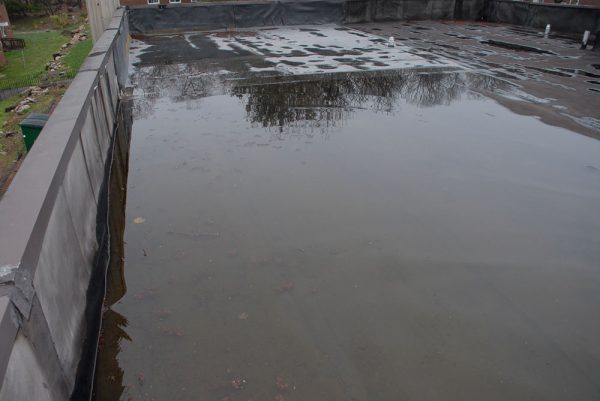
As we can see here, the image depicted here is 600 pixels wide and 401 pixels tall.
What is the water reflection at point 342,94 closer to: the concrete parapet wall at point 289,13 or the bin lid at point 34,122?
the bin lid at point 34,122

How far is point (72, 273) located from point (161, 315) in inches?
34.4

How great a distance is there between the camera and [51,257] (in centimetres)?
328

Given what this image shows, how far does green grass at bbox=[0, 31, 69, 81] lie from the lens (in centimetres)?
1959

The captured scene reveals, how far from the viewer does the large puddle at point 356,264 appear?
3.59 m

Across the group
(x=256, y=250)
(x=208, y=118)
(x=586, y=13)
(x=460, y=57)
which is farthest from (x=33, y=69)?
(x=586, y=13)

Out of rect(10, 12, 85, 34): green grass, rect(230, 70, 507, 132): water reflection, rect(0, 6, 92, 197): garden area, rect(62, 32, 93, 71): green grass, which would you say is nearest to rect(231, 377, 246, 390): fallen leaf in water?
rect(230, 70, 507, 132): water reflection

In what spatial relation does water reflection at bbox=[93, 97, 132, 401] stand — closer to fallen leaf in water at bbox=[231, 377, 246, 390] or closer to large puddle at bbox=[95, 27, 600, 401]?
large puddle at bbox=[95, 27, 600, 401]

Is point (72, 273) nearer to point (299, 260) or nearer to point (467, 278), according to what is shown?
point (299, 260)

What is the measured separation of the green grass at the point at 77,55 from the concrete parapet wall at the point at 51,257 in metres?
16.4

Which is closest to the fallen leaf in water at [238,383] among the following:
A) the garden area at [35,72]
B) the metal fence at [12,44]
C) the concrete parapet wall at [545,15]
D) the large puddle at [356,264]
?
the large puddle at [356,264]

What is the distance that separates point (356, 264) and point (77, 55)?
73.7 feet

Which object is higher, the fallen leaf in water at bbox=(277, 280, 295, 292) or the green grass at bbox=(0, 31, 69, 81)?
the fallen leaf in water at bbox=(277, 280, 295, 292)

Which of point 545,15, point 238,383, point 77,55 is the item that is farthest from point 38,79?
point 545,15

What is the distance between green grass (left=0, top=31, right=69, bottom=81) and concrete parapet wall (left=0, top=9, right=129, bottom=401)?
56.5ft
